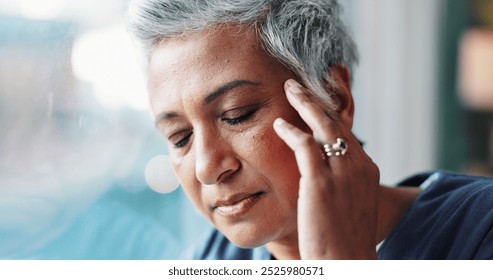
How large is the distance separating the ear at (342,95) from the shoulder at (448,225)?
0.17 m

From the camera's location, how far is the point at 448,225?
84cm

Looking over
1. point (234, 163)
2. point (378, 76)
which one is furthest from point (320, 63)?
point (378, 76)

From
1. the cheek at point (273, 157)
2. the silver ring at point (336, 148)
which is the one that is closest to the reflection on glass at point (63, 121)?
the cheek at point (273, 157)

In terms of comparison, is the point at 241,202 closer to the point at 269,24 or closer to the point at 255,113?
the point at 255,113

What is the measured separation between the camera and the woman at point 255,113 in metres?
0.78

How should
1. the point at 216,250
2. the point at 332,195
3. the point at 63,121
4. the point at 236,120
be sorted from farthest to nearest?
the point at 216,250 < the point at 63,121 < the point at 236,120 < the point at 332,195

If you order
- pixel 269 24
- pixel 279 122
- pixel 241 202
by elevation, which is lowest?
pixel 241 202

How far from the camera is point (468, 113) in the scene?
2010 millimetres

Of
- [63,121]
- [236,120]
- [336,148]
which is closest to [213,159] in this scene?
[236,120]

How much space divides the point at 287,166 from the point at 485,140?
4.72 ft

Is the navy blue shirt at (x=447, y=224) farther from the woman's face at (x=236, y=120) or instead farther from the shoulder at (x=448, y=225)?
the woman's face at (x=236, y=120)

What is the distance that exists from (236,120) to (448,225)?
33 cm

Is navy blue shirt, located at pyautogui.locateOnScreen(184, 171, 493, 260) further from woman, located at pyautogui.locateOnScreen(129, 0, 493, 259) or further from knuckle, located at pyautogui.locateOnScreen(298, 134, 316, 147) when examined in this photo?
knuckle, located at pyautogui.locateOnScreen(298, 134, 316, 147)
